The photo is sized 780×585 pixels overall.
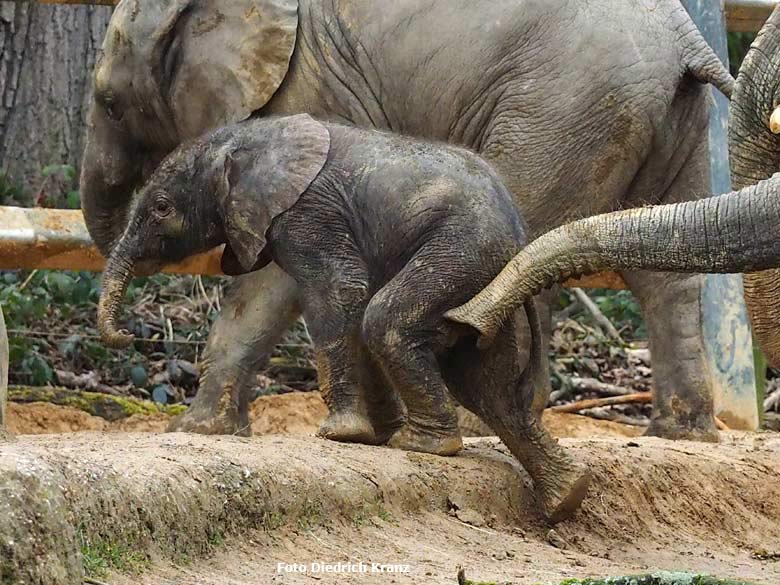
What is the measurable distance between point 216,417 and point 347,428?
1.31 m

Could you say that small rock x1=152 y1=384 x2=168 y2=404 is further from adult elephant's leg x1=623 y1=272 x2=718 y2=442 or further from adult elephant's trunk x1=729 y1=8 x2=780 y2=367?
adult elephant's trunk x1=729 y1=8 x2=780 y2=367

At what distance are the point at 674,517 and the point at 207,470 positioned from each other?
2517 millimetres

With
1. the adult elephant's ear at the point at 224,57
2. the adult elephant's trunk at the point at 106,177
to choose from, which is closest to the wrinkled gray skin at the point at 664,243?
the adult elephant's ear at the point at 224,57

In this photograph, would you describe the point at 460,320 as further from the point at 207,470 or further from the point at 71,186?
the point at 71,186

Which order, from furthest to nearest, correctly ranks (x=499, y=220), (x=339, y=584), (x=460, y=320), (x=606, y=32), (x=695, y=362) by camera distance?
(x=695, y=362) < (x=606, y=32) < (x=499, y=220) < (x=460, y=320) < (x=339, y=584)

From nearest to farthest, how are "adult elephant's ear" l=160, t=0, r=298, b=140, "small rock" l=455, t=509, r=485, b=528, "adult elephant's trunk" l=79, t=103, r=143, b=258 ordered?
"small rock" l=455, t=509, r=485, b=528 → "adult elephant's ear" l=160, t=0, r=298, b=140 → "adult elephant's trunk" l=79, t=103, r=143, b=258

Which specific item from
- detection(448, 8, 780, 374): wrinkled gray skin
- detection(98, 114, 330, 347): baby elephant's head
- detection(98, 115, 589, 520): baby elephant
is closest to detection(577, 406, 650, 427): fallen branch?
detection(98, 115, 589, 520): baby elephant

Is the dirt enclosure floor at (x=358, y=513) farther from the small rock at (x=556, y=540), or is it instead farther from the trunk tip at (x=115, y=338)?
the trunk tip at (x=115, y=338)

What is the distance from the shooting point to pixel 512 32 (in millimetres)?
7684

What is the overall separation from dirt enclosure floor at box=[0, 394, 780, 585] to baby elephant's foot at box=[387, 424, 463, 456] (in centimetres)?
6

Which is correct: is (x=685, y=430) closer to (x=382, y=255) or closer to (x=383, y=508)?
(x=382, y=255)

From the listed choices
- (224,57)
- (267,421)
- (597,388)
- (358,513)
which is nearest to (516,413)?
(358,513)

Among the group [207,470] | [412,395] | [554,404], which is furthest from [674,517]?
[554,404]

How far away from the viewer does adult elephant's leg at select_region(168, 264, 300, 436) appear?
25.5 ft
